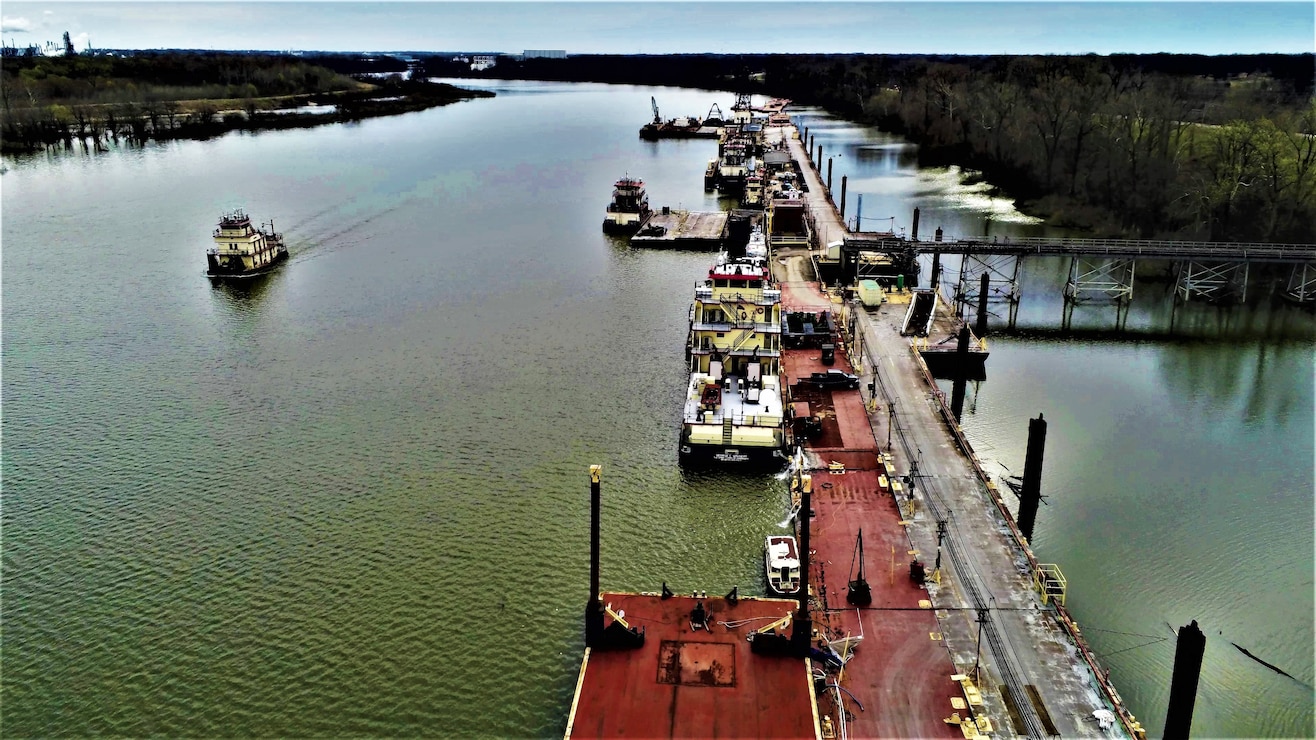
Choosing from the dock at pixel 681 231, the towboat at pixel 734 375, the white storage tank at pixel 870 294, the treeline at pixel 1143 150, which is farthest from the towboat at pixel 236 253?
the treeline at pixel 1143 150

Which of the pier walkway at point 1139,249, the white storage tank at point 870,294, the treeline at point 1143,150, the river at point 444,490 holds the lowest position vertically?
the river at point 444,490

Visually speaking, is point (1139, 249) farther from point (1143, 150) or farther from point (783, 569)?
point (783, 569)

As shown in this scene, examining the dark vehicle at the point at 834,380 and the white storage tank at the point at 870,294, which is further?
the white storage tank at the point at 870,294

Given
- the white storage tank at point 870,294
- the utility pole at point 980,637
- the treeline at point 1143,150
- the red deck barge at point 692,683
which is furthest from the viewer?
the treeline at point 1143,150

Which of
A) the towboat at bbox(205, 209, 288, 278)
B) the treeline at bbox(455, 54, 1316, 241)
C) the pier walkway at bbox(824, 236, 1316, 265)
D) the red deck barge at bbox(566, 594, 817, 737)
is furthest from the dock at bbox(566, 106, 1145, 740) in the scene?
the towboat at bbox(205, 209, 288, 278)

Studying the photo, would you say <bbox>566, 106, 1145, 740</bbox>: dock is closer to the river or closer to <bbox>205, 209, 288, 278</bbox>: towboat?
the river

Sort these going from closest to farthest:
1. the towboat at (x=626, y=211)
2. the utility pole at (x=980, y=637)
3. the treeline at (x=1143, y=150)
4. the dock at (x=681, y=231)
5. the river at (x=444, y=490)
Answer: the utility pole at (x=980, y=637)
the river at (x=444, y=490)
the treeline at (x=1143, y=150)
the dock at (x=681, y=231)
the towboat at (x=626, y=211)

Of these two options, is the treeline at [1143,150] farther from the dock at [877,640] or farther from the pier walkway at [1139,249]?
the dock at [877,640]

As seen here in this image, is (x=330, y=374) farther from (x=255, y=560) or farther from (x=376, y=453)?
(x=255, y=560)
